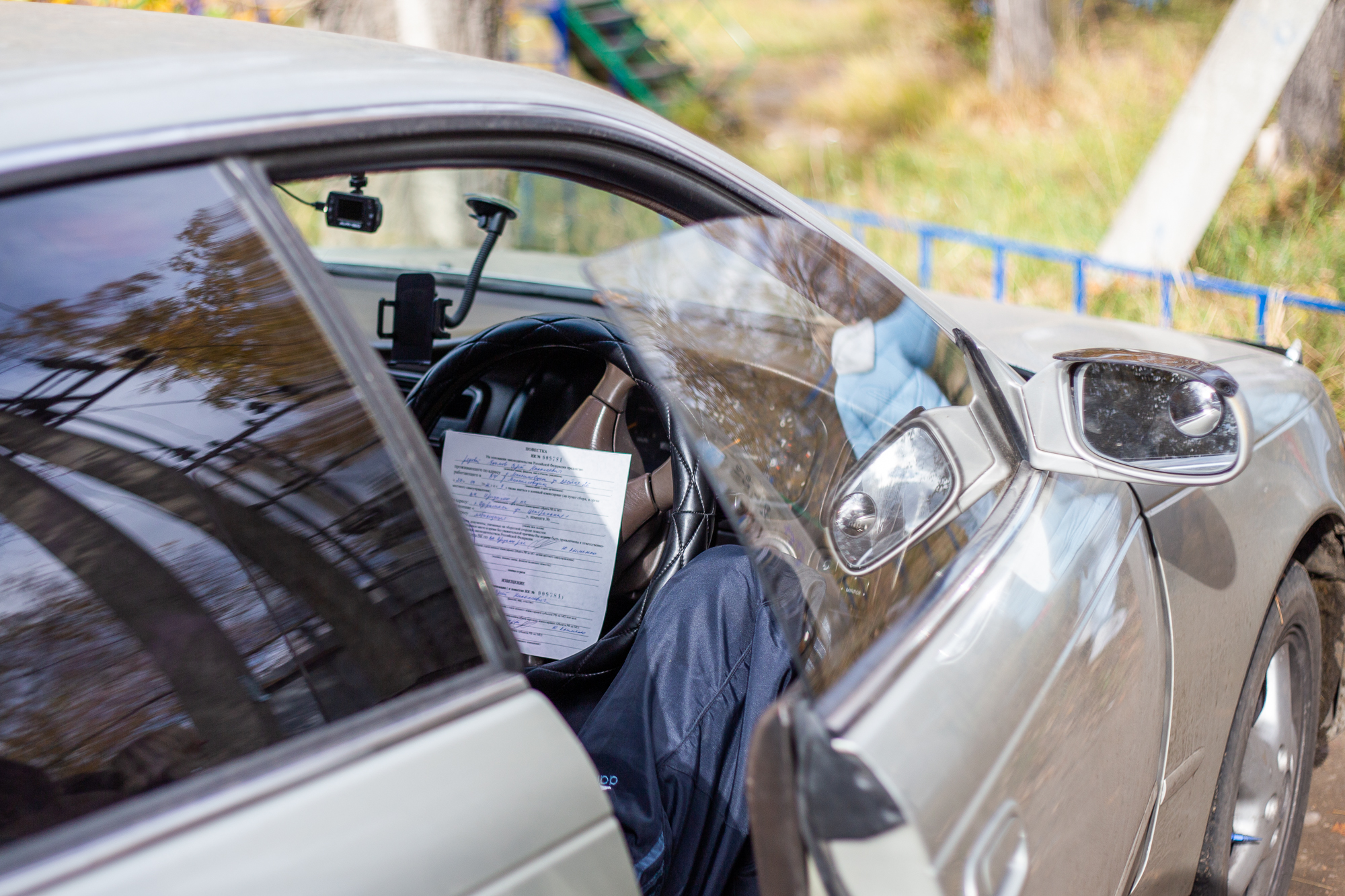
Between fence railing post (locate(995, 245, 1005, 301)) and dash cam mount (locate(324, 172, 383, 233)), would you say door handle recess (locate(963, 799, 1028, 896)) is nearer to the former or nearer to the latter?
dash cam mount (locate(324, 172, 383, 233))

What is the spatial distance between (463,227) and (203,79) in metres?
5.61

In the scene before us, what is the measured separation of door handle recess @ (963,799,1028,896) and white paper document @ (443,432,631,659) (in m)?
0.99

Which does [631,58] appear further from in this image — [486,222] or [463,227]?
[486,222]

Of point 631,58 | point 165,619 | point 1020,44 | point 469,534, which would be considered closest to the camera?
point 165,619

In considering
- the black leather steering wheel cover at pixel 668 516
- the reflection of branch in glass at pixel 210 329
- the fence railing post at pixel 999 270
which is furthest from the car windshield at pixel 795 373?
the fence railing post at pixel 999 270

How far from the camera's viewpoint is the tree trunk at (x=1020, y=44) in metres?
10.1

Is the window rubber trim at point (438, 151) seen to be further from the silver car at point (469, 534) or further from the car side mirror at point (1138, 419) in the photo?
the car side mirror at point (1138, 419)

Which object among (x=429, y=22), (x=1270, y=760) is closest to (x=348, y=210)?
(x=1270, y=760)

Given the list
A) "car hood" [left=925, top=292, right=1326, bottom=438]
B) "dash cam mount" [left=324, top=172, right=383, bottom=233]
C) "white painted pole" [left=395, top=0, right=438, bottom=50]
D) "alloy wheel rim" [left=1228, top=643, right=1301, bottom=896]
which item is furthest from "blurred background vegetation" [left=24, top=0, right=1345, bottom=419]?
"dash cam mount" [left=324, top=172, right=383, bottom=233]

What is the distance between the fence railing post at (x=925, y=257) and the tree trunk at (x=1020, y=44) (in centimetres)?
502

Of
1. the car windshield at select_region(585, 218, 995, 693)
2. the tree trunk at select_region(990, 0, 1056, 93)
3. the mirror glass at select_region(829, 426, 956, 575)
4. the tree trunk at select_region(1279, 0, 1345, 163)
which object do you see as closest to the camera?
the car windshield at select_region(585, 218, 995, 693)

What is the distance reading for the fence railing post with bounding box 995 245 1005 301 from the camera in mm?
5391

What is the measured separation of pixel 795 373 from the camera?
153 cm

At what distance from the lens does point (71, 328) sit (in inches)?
49.2
